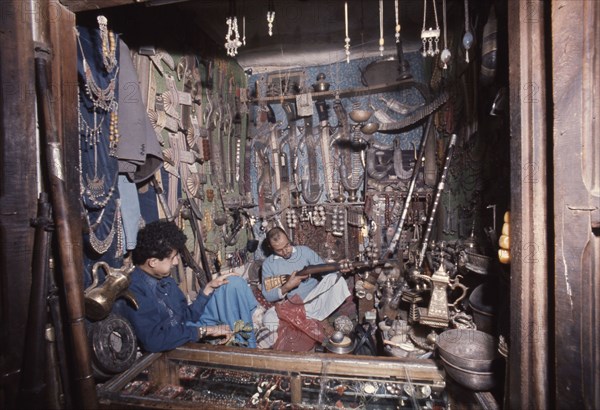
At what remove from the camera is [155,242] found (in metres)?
2.63

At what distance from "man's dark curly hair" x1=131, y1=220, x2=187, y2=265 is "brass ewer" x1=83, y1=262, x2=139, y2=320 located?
0.28 meters

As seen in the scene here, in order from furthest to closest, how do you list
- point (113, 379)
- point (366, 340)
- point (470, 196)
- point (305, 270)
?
point (305, 270), point (470, 196), point (366, 340), point (113, 379)

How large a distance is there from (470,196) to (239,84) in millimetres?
4465

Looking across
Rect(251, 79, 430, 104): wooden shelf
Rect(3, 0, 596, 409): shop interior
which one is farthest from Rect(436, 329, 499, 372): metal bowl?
Rect(251, 79, 430, 104): wooden shelf

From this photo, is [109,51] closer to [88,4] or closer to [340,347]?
[88,4]

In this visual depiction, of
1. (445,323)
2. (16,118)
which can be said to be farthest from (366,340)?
(16,118)

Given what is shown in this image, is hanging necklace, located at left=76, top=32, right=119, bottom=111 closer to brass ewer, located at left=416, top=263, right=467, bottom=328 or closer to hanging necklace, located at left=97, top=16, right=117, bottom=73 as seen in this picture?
A: hanging necklace, located at left=97, top=16, right=117, bottom=73

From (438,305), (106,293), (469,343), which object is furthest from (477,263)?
(106,293)

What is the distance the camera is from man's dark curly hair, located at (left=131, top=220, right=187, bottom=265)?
8.59 ft

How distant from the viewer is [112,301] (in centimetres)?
207

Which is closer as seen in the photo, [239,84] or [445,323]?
[445,323]

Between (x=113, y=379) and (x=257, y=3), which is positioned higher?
(x=257, y=3)

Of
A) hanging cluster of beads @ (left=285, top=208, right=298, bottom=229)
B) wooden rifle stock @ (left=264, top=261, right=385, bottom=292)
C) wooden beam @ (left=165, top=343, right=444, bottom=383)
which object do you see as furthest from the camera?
hanging cluster of beads @ (left=285, top=208, right=298, bottom=229)

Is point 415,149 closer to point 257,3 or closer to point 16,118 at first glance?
point 257,3
